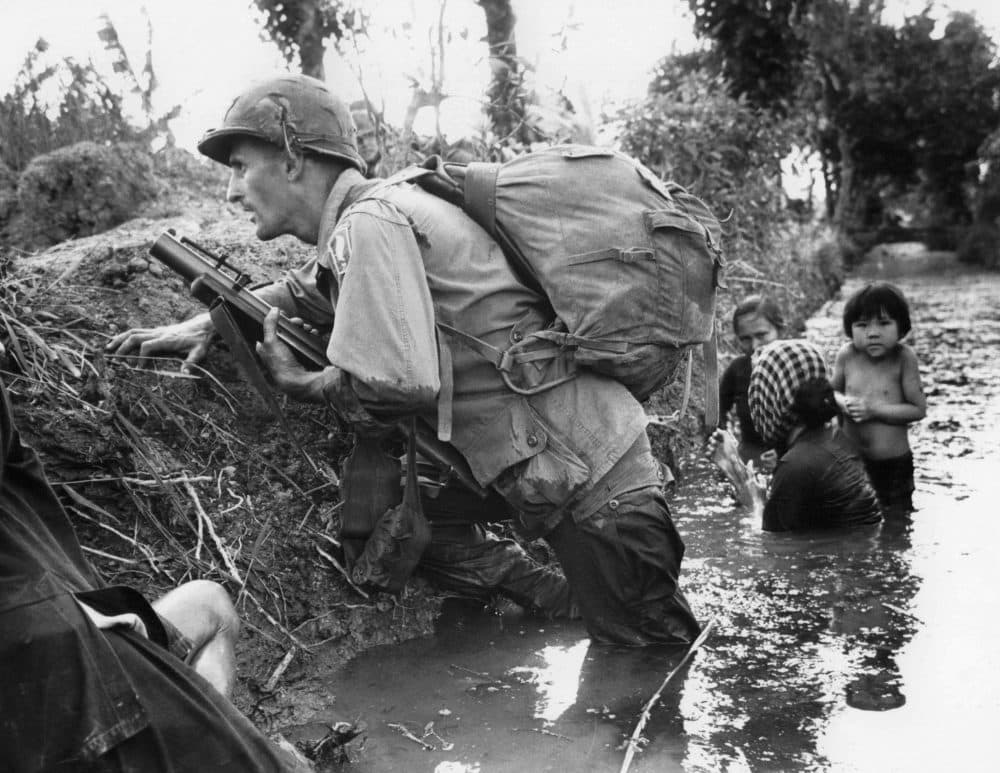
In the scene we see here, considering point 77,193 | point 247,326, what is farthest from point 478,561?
point 77,193

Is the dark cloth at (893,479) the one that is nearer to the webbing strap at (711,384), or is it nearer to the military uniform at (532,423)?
the webbing strap at (711,384)

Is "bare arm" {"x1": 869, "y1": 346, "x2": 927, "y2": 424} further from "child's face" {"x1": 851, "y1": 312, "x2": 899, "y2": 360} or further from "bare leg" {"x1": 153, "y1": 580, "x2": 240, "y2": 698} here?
"bare leg" {"x1": 153, "y1": 580, "x2": 240, "y2": 698}

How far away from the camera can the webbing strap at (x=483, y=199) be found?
3.27 m

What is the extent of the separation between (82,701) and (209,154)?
232 centimetres

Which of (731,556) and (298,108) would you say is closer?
(298,108)

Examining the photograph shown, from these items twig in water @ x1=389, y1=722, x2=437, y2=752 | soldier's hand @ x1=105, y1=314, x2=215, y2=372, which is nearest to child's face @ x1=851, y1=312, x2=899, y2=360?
soldier's hand @ x1=105, y1=314, x2=215, y2=372

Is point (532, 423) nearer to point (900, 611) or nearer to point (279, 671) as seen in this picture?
point (279, 671)

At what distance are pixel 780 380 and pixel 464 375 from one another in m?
2.31

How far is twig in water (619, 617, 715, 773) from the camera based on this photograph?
2.84 m

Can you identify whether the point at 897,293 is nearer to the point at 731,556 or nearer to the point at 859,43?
the point at 731,556

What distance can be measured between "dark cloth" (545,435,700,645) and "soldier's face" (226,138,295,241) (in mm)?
1425

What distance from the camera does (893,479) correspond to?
5.61 meters

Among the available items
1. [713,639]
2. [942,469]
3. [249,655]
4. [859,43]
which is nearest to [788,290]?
[942,469]

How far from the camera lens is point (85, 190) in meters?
6.10
